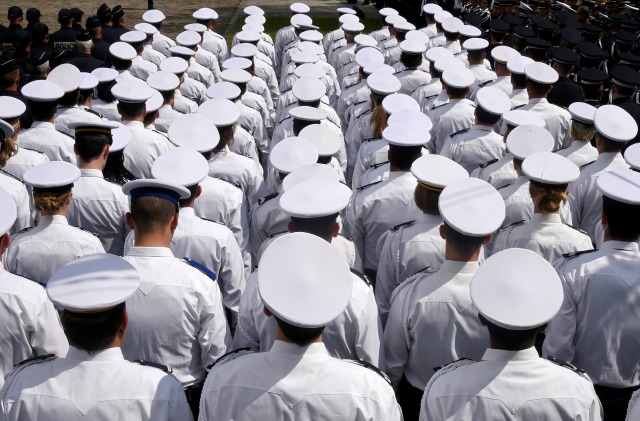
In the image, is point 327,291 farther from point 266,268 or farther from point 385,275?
point 385,275

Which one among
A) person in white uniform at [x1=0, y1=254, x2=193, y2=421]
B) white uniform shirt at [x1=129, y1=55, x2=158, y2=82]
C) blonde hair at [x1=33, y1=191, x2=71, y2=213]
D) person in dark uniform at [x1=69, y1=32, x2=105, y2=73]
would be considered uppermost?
person in white uniform at [x1=0, y1=254, x2=193, y2=421]

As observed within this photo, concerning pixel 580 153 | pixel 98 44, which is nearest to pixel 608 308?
pixel 580 153

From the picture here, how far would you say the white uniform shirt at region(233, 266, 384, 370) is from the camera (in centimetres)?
338

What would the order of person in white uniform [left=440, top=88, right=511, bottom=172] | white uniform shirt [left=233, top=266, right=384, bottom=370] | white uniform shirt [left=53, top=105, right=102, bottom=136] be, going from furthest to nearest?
1. white uniform shirt [left=53, top=105, right=102, bottom=136]
2. person in white uniform [left=440, top=88, right=511, bottom=172]
3. white uniform shirt [left=233, top=266, right=384, bottom=370]

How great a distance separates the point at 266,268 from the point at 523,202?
2.68m

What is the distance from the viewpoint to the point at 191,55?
915 cm

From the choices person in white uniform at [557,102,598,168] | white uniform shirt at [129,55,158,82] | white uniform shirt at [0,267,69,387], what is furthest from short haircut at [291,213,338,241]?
white uniform shirt at [129,55,158,82]

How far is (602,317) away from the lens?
11.8 ft

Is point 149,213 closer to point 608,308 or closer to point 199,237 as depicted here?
point 199,237

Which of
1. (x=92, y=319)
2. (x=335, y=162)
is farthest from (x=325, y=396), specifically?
(x=335, y=162)

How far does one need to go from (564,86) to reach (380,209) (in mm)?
4154

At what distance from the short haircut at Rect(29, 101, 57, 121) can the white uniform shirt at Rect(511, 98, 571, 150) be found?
3.86 metres

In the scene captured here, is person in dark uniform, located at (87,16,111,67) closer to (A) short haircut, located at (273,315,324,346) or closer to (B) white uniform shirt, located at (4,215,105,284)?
(B) white uniform shirt, located at (4,215,105,284)

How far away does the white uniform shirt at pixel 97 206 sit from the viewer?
469 centimetres
